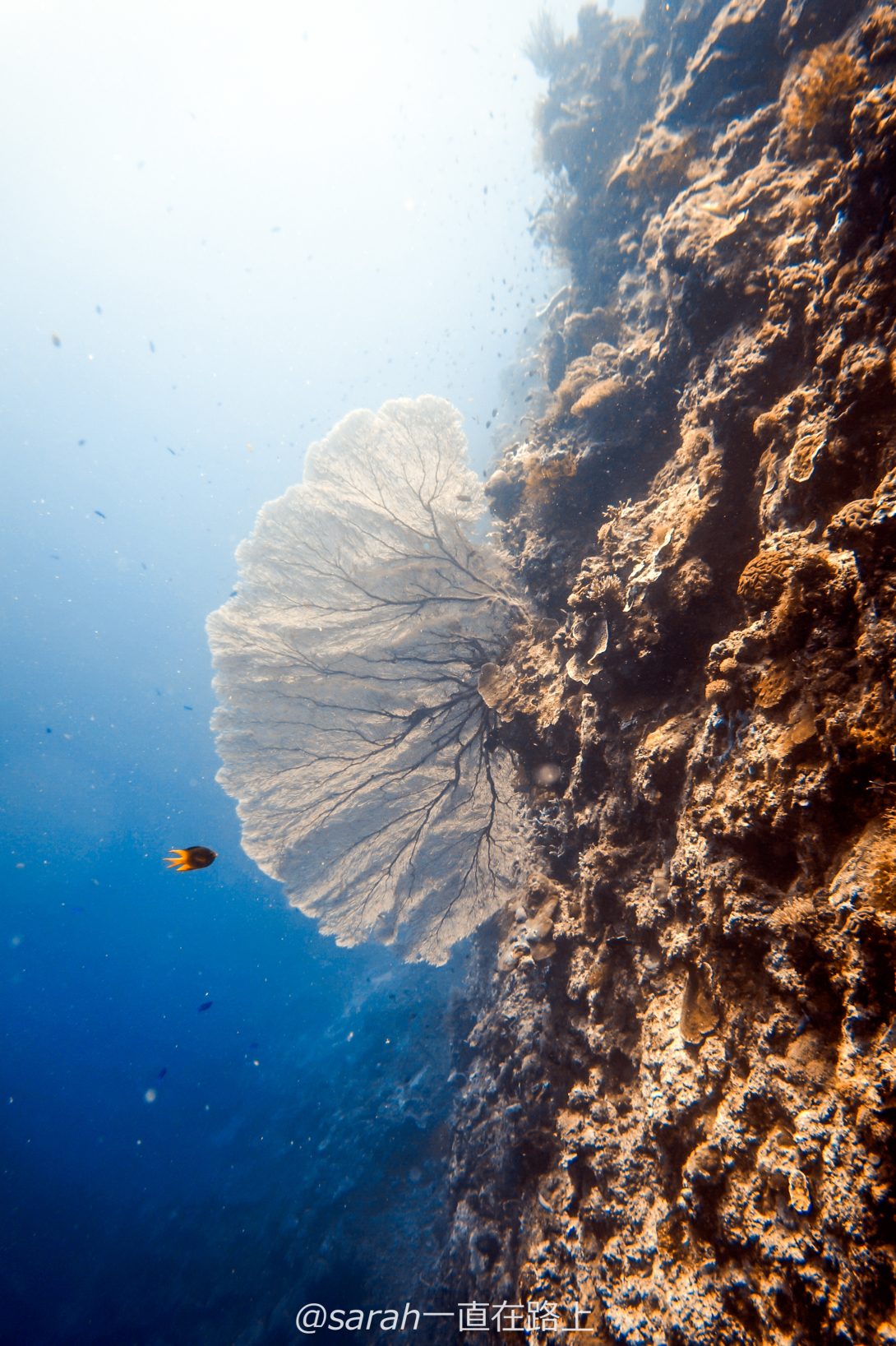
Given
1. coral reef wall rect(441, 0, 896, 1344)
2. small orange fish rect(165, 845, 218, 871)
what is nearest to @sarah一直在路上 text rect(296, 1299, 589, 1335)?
coral reef wall rect(441, 0, 896, 1344)

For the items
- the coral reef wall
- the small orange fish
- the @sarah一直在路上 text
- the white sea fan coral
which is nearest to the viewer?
the coral reef wall

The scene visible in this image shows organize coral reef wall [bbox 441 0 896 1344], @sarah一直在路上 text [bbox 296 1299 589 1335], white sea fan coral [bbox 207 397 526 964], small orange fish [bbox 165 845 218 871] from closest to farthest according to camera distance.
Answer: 1. coral reef wall [bbox 441 0 896 1344]
2. @sarah一直在路上 text [bbox 296 1299 589 1335]
3. small orange fish [bbox 165 845 218 871]
4. white sea fan coral [bbox 207 397 526 964]

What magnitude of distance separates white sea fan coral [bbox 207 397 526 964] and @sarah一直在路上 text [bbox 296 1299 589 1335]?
295 cm

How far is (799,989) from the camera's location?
1399 millimetres

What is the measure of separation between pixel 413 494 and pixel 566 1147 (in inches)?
223

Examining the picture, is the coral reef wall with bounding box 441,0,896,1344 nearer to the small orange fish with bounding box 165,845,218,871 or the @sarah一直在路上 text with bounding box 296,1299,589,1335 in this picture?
the @sarah一直在路上 text with bounding box 296,1299,589,1335

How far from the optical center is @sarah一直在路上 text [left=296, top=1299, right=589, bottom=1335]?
217 centimetres

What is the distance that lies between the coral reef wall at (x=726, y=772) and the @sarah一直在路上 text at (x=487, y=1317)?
59mm

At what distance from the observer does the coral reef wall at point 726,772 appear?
1.29 m

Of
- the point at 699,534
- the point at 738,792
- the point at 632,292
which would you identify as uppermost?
the point at 632,292

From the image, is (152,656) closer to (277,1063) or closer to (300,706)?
(277,1063)

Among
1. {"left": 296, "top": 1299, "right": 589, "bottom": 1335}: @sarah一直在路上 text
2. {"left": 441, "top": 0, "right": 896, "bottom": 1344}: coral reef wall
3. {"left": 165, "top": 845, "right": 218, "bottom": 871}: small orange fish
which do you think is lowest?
{"left": 296, "top": 1299, "right": 589, "bottom": 1335}: @sarah一直在路上 text

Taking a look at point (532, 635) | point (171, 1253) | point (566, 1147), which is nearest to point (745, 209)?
point (532, 635)

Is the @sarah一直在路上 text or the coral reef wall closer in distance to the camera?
the coral reef wall
